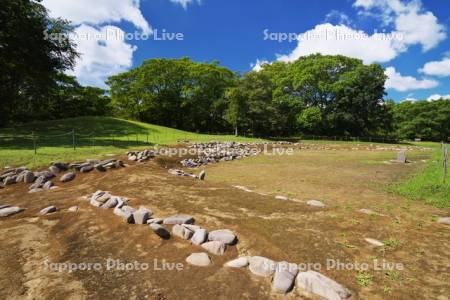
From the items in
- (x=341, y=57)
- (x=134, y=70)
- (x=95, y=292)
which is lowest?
(x=95, y=292)

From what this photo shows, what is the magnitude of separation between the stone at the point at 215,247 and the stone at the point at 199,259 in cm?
19

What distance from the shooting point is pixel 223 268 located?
126 inches

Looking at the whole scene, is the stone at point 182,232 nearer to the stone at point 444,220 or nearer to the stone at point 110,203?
the stone at point 110,203

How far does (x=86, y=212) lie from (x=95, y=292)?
2559 mm

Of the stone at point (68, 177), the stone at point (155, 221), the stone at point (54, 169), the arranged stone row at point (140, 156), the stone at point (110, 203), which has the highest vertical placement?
the arranged stone row at point (140, 156)

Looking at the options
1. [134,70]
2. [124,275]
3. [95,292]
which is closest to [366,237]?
[124,275]

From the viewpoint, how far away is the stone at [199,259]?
328 centimetres

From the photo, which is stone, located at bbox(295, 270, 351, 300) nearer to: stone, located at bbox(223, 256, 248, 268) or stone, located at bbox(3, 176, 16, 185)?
stone, located at bbox(223, 256, 248, 268)

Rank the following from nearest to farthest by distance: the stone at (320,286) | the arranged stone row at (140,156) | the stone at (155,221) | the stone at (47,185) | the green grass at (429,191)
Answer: the stone at (320,286) → the stone at (155,221) → the green grass at (429,191) → the stone at (47,185) → the arranged stone row at (140,156)

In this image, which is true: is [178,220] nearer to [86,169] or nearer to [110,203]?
[110,203]

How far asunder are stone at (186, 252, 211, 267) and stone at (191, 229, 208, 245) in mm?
353

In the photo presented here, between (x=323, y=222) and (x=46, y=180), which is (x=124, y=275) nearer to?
(x=323, y=222)

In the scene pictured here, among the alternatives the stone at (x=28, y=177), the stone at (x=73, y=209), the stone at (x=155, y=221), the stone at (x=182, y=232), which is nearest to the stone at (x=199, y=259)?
the stone at (x=182, y=232)

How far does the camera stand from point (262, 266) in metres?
3.16
